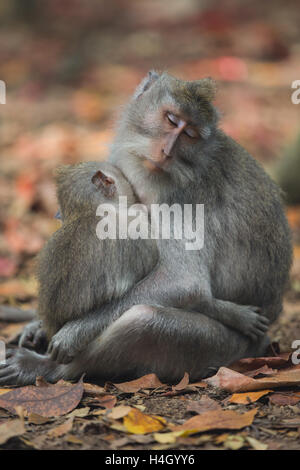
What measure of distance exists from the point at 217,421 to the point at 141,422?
402 millimetres

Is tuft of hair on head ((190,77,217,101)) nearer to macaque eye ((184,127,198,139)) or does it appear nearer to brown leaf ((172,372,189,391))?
macaque eye ((184,127,198,139))

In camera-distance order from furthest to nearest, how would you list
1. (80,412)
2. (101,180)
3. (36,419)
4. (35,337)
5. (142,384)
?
1. (35,337)
2. (101,180)
3. (142,384)
4. (80,412)
5. (36,419)

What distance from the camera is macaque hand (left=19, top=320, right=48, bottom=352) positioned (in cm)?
494

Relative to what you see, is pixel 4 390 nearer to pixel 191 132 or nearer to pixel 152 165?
pixel 152 165

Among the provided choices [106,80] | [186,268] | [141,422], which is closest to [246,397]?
[141,422]

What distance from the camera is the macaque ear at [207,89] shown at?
431cm

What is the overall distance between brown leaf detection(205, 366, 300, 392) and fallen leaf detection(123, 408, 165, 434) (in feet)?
2.05

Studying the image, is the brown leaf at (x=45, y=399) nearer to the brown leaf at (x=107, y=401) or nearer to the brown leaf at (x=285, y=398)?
the brown leaf at (x=107, y=401)

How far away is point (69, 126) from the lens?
10.6m

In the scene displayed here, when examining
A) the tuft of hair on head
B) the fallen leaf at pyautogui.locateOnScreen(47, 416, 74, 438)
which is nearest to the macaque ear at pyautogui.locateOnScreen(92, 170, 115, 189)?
the tuft of hair on head

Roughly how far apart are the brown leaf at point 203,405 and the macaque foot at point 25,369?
3.38ft

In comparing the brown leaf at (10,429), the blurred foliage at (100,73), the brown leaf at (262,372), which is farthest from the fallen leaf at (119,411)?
the blurred foliage at (100,73)

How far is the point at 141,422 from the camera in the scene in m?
3.62
